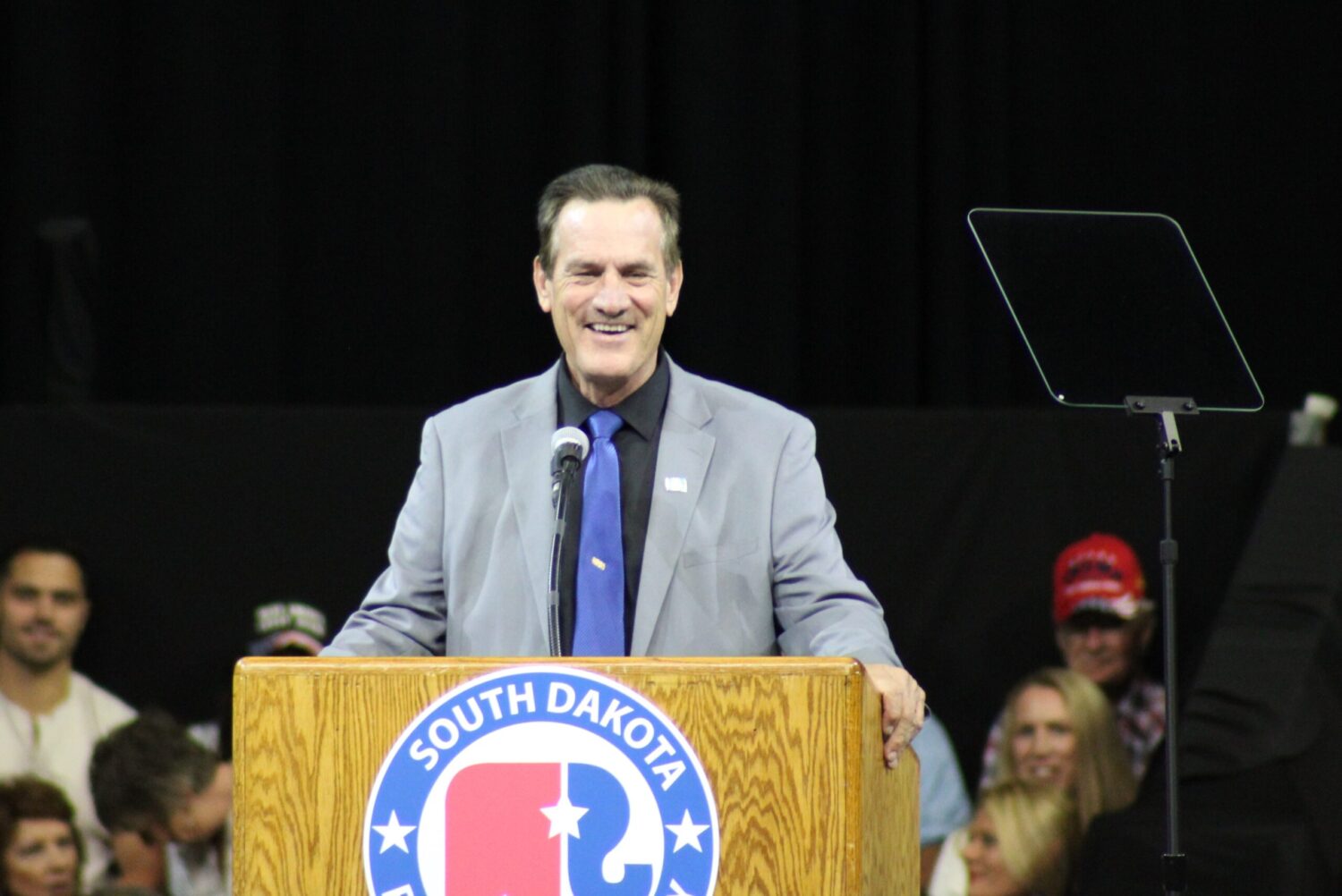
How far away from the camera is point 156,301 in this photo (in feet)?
16.6

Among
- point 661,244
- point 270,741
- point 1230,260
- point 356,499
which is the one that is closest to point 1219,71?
point 1230,260

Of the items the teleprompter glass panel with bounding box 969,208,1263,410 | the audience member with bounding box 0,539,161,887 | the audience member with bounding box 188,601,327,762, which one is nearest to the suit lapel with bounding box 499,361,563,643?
the teleprompter glass panel with bounding box 969,208,1263,410

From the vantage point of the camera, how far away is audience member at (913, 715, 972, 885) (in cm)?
388

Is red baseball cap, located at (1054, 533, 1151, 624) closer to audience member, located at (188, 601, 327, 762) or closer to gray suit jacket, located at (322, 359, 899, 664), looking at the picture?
audience member, located at (188, 601, 327, 762)

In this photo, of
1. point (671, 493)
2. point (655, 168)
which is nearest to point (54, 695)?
point (671, 493)

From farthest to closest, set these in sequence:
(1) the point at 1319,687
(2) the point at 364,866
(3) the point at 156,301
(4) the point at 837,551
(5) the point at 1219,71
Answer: (5) the point at 1219,71 < (3) the point at 156,301 < (1) the point at 1319,687 < (4) the point at 837,551 < (2) the point at 364,866

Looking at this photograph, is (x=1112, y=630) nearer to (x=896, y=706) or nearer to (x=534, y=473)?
(x=534, y=473)

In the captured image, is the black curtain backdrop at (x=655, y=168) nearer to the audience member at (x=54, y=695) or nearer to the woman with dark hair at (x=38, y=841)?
the audience member at (x=54, y=695)

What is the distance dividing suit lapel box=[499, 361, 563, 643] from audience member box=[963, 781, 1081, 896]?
1778 mm

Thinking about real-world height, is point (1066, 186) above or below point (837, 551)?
above

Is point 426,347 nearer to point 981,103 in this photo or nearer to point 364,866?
point 981,103

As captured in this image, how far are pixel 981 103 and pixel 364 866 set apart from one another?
3900 millimetres

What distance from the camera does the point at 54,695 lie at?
3.84 meters

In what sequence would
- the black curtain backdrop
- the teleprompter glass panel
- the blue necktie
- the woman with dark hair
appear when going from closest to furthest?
the blue necktie
the teleprompter glass panel
the woman with dark hair
the black curtain backdrop
